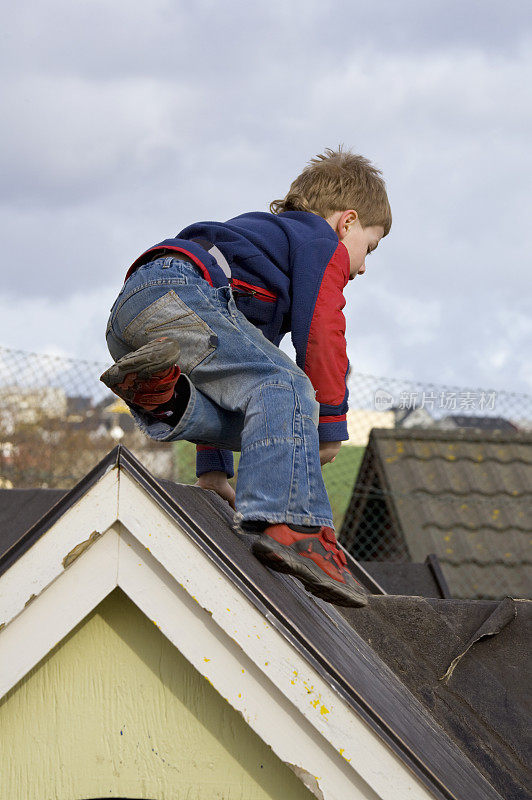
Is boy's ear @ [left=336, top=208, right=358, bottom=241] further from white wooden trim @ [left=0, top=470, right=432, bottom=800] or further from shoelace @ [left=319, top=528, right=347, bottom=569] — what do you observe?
white wooden trim @ [left=0, top=470, right=432, bottom=800]

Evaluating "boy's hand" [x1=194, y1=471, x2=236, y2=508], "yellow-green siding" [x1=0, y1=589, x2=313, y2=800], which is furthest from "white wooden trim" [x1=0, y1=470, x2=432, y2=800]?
"boy's hand" [x1=194, y1=471, x2=236, y2=508]

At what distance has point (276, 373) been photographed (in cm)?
221

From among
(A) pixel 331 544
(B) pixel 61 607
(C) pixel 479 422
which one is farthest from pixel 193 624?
(C) pixel 479 422

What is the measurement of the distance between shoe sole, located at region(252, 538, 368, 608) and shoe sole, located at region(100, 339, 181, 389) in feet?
1.82

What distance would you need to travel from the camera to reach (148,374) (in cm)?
213

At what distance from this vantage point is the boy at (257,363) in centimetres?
205

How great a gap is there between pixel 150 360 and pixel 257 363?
33cm

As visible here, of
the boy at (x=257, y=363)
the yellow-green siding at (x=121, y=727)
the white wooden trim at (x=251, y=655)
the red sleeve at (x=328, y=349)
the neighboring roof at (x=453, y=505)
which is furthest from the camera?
the neighboring roof at (x=453, y=505)

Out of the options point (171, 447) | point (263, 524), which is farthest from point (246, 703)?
point (171, 447)

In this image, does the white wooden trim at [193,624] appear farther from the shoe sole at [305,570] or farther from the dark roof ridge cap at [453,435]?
the dark roof ridge cap at [453,435]

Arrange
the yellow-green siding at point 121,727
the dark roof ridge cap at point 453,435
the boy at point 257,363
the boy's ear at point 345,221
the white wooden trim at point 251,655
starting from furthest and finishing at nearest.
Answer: the dark roof ridge cap at point 453,435 → the boy's ear at point 345,221 → the boy at point 257,363 → the yellow-green siding at point 121,727 → the white wooden trim at point 251,655

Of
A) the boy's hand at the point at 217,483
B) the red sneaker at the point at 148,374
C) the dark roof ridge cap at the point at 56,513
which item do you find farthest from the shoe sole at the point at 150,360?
the boy's hand at the point at 217,483

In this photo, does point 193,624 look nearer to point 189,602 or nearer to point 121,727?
point 189,602

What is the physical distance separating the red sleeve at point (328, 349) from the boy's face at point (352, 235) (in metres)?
0.48
